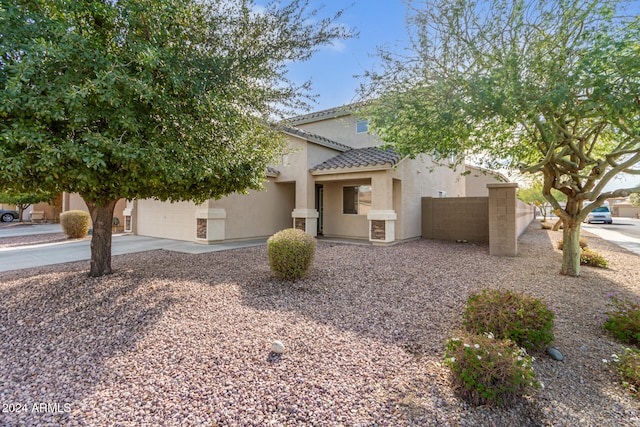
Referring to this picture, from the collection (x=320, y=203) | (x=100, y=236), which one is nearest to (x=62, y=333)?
(x=100, y=236)

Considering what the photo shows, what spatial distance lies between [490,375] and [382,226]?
9.18m

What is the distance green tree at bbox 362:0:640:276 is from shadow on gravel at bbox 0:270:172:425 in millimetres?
6349

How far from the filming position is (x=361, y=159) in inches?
496

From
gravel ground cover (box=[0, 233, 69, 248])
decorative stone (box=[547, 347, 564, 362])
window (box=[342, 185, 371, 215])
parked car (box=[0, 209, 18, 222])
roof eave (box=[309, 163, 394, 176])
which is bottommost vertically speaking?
decorative stone (box=[547, 347, 564, 362])

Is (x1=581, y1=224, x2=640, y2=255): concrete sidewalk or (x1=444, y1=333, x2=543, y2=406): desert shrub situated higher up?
(x1=581, y1=224, x2=640, y2=255): concrete sidewalk

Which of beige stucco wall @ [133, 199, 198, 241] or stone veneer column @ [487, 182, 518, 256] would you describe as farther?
beige stucco wall @ [133, 199, 198, 241]

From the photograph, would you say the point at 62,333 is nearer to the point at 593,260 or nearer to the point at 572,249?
the point at 572,249

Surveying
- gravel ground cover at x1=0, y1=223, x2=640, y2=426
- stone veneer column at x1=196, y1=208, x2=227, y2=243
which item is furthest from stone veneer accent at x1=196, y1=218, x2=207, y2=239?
gravel ground cover at x1=0, y1=223, x2=640, y2=426

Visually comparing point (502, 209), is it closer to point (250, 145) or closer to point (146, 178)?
point (250, 145)

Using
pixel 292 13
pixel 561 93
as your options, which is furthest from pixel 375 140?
pixel 561 93

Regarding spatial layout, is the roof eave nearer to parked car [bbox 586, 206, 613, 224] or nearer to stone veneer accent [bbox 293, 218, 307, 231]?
stone veneer accent [bbox 293, 218, 307, 231]

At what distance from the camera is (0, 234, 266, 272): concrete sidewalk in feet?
27.2

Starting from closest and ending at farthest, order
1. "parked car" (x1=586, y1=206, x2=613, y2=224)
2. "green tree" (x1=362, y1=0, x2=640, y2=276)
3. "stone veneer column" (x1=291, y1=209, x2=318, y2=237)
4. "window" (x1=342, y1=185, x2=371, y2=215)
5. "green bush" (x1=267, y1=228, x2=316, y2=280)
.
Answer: "green tree" (x1=362, y1=0, x2=640, y2=276) → "green bush" (x1=267, y1=228, x2=316, y2=280) → "stone veneer column" (x1=291, y1=209, x2=318, y2=237) → "window" (x1=342, y1=185, x2=371, y2=215) → "parked car" (x1=586, y1=206, x2=613, y2=224)

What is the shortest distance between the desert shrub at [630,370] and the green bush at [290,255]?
470 centimetres
